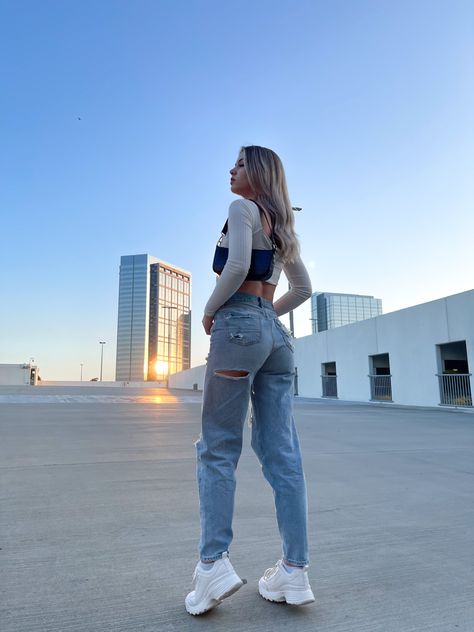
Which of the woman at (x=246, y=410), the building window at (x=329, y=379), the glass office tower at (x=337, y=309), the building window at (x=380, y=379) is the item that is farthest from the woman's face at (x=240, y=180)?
the glass office tower at (x=337, y=309)

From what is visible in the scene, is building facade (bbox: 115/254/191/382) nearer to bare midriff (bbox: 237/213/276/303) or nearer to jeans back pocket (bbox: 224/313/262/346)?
bare midriff (bbox: 237/213/276/303)

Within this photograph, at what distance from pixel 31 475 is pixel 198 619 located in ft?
7.95

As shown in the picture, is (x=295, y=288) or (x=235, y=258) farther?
(x=295, y=288)

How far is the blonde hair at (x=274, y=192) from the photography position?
1526 millimetres

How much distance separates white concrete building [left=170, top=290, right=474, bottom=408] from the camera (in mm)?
12906

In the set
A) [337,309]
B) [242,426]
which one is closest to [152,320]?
[337,309]

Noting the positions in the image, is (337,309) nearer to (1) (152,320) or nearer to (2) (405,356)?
(2) (405,356)

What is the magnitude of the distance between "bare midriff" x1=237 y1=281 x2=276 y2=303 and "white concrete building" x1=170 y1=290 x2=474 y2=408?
511 inches

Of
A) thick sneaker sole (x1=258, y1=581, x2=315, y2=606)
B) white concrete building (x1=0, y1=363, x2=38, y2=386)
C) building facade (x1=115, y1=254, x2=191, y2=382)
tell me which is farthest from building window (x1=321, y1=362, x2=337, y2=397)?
building facade (x1=115, y1=254, x2=191, y2=382)

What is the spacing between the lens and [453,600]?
1.32 metres

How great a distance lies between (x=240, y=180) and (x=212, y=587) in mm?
1474

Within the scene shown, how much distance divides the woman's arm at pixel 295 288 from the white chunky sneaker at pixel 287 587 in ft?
3.04

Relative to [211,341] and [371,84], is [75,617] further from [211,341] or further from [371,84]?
[371,84]

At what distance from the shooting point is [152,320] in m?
80.0
